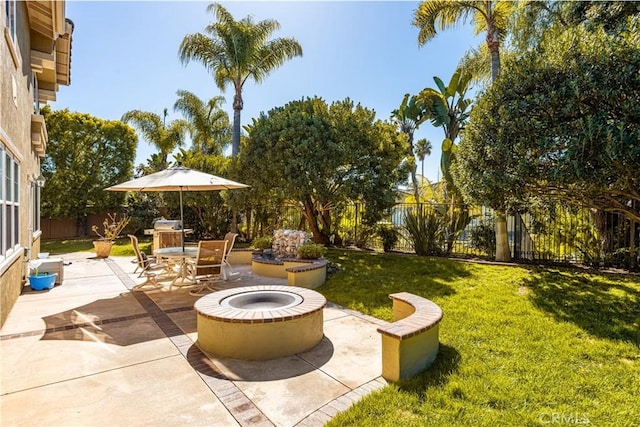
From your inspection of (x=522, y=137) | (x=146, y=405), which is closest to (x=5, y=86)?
(x=146, y=405)

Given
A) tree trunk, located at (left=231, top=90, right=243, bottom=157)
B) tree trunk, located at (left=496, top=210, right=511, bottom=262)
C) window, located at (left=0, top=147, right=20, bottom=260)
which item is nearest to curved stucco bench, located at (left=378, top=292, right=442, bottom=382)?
window, located at (left=0, top=147, right=20, bottom=260)

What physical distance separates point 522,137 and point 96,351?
28.1 ft

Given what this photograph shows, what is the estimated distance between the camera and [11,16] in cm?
584

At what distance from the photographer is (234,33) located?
1461 cm

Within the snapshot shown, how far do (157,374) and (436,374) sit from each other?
3132 millimetres

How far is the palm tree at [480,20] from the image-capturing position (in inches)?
404

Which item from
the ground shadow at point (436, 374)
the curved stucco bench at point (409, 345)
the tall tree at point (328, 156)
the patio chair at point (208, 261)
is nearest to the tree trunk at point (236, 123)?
the tall tree at point (328, 156)

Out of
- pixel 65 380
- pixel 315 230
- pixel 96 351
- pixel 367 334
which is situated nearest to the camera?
pixel 65 380

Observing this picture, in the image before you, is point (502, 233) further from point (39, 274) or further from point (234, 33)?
point (234, 33)

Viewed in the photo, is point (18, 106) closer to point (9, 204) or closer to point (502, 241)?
point (9, 204)

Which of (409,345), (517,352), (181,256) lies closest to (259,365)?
(409,345)

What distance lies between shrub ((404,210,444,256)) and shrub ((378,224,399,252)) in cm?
91

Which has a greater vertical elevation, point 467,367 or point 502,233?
point 502,233

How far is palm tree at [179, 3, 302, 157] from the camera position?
48.3 ft
